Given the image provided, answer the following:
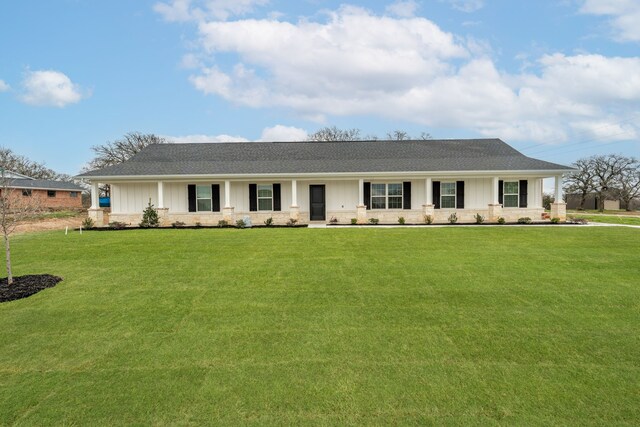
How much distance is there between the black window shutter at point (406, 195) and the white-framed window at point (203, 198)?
10.9 m

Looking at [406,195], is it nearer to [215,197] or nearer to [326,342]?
[215,197]

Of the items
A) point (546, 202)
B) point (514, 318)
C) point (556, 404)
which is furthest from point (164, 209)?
point (546, 202)

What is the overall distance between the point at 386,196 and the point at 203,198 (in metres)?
10.3

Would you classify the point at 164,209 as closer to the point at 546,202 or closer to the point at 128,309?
the point at 128,309

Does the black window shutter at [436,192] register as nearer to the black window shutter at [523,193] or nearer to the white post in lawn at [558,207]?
the black window shutter at [523,193]

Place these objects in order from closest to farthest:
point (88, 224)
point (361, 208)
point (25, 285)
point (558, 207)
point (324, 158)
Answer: point (25, 285) → point (88, 224) → point (361, 208) → point (558, 207) → point (324, 158)

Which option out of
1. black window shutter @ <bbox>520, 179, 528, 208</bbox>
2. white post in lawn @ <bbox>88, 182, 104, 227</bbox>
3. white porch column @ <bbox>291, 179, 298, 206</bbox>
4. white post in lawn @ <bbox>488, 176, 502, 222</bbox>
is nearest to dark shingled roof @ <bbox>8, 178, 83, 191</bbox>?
white post in lawn @ <bbox>88, 182, 104, 227</bbox>

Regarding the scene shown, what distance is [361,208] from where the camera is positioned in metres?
19.5

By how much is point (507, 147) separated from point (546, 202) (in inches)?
493

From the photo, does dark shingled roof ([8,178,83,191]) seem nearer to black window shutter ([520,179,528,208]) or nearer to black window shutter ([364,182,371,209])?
black window shutter ([364,182,371,209])

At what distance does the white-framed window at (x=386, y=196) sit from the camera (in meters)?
20.6

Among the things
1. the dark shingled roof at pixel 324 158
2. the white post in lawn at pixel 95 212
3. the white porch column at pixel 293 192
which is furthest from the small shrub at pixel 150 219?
the white porch column at pixel 293 192

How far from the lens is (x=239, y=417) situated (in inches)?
127

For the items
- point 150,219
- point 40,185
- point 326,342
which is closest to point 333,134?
point 40,185
